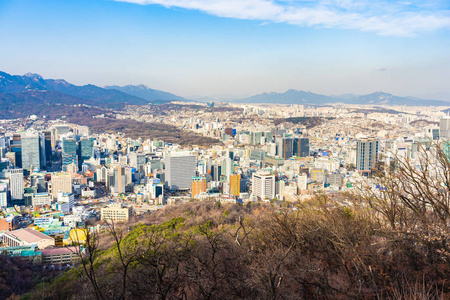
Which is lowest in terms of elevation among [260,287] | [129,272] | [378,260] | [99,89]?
[129,272]

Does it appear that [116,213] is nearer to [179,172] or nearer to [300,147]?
[179,172]

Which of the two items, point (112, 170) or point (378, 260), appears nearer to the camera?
point (378, 260)

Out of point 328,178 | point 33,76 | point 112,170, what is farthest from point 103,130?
point 33,76

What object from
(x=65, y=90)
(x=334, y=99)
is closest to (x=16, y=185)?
(x=65, y=90)

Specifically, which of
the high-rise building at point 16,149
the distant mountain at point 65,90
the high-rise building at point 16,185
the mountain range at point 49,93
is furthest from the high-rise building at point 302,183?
the distant mountain at point 65,90

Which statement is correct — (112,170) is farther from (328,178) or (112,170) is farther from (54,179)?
(328,178)

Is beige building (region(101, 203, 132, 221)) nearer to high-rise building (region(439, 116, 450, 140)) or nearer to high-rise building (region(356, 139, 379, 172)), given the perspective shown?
high-rise building (region(356, 139, 379, 172))
